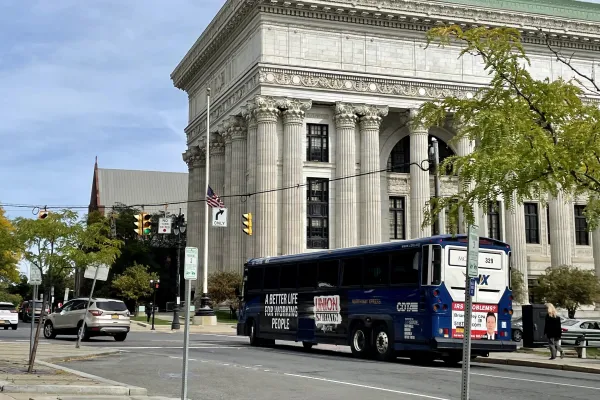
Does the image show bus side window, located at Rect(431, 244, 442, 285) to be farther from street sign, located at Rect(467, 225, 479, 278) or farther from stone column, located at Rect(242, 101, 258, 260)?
Result: stone column, located at Rect(242, 101, 258, 260)

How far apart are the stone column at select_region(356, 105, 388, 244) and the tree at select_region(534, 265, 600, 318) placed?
41.0 ft

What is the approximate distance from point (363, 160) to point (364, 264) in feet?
111

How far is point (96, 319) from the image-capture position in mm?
32562

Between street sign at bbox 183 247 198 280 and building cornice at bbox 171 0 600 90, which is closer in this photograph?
street sign at bbox 183 247 198 280

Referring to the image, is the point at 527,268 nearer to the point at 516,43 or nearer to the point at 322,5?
the point at 322,5

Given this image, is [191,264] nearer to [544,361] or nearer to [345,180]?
[544,361]

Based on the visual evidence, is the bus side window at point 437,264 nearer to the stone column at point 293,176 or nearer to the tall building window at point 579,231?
the stone column at point 293,176

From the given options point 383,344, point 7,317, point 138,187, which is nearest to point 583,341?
point 383,344

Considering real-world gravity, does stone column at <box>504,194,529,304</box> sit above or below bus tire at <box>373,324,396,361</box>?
above

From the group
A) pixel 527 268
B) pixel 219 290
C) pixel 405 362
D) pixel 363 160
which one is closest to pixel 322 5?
pixel 363 160

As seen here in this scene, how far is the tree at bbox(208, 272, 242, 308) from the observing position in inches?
2244

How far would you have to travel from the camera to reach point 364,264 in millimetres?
25953

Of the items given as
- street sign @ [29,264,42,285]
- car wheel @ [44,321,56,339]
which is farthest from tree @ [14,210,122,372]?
car wheel @ [44,321,56,339]

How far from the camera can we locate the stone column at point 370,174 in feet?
190
